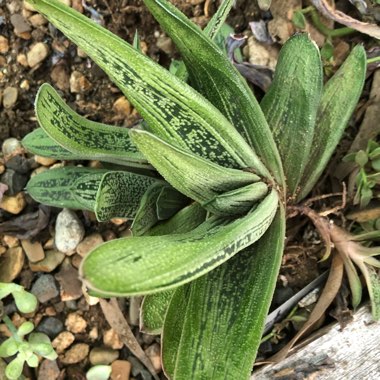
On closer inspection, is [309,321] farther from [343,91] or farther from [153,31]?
[153,31]

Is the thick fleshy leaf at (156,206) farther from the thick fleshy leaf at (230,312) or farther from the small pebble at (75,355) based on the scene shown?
the small pebble at (75,355)

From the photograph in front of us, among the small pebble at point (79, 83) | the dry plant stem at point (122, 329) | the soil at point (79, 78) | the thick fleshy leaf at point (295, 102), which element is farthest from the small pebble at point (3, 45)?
the thick fleshy leaf at point (295, 102)

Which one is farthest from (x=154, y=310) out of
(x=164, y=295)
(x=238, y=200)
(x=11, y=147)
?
(x=11, y=147)

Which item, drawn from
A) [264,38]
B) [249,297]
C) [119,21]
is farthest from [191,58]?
[119,21]

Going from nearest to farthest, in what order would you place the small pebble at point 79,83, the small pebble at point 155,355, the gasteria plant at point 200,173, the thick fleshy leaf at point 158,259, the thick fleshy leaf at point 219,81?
the thick fleshy leaf at point 158,259 < the gasteria plant at point 200,173 < the thick fleshy leaf at point 219,81 < the small pebble at point 155,355 < the small pebble at point 79,83

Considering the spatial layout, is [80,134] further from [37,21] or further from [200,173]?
[37,21]

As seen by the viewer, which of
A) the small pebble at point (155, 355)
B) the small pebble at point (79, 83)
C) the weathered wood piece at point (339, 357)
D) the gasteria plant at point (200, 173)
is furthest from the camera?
the small pebble at point (79, 83)

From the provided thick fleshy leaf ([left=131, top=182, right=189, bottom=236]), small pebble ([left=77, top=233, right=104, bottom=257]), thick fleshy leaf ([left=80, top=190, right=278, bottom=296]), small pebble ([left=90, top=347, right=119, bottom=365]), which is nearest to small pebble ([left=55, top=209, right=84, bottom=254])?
small pebble ([left=77, top=233, right=104, bottom=257])
